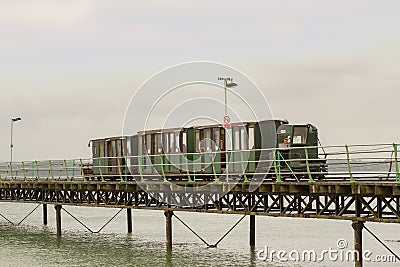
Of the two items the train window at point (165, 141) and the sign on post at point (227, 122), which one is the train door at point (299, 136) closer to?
the sign on post at point (227, 122)

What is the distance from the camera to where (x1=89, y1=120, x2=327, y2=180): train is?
28688 millimetres

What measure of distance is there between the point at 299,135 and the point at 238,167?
314 centimetres

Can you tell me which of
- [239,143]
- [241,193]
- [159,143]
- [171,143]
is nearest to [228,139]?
[239,143]

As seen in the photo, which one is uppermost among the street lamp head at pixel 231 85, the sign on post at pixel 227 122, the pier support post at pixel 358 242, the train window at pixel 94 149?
the street lamp head at pixel 231 85

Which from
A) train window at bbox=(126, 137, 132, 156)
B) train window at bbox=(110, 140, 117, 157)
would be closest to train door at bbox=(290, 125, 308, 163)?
train window at bbox=(126, 137, 132, 156)

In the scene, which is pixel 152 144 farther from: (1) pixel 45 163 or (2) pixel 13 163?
(2) pixel 13 163

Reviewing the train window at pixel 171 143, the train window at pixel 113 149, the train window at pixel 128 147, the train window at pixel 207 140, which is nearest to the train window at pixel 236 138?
the train window at pixel 207 140

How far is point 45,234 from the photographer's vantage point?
42.8 metres

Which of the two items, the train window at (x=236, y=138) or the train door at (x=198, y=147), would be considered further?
the train door at (x=198, y=147)

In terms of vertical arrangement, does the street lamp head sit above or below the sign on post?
above

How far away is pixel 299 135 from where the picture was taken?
30.3m

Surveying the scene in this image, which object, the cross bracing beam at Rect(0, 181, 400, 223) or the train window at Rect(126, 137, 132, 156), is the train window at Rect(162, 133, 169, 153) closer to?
the cross bracing beam at Rect(0, 181, 400, 223)

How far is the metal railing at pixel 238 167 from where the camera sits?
2317cm

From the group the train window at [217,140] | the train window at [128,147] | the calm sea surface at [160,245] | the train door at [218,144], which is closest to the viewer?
the calm sea surface at [160,245]
